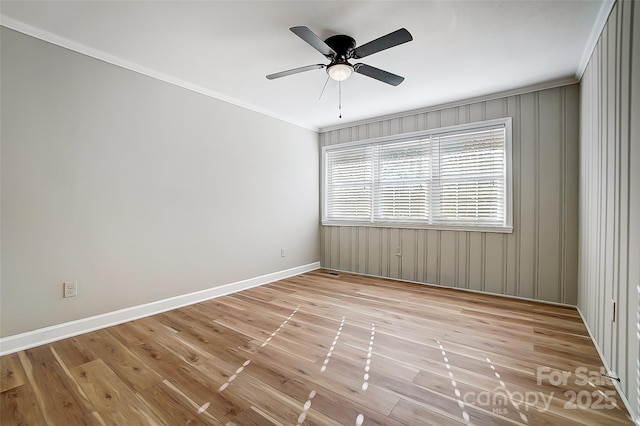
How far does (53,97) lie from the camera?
2.42 m

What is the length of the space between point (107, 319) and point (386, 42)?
3.25m

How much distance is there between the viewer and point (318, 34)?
2385 mm

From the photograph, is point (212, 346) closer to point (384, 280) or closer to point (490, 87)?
point (384, 280)

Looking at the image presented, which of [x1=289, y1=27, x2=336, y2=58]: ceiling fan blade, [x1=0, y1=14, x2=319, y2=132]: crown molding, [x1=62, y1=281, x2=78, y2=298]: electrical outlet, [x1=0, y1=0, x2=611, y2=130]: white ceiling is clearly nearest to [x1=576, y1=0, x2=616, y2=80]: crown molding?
[x1=0, y1=0, x2=611, y2=130]: white ceiling

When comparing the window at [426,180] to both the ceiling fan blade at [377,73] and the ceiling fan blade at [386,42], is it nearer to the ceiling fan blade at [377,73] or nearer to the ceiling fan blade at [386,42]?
the ceiling fan blade at [377,73]

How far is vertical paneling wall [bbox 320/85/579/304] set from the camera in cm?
320

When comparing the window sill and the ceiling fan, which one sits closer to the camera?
the ceiling fan

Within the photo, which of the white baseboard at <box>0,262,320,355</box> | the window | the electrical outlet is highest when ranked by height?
the window

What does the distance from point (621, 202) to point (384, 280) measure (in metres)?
2.94

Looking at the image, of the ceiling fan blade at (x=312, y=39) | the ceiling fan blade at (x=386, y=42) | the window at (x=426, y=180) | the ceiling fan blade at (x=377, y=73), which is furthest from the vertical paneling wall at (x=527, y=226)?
the ceiling fan blade at (x=312, y=39)

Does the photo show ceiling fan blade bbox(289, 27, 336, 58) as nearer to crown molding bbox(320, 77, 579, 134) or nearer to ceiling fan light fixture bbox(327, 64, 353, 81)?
ceiling fan light fixture bbox(327, 64, 353, 81)

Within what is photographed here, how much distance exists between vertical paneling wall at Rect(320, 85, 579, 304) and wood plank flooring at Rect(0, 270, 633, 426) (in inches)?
18.7

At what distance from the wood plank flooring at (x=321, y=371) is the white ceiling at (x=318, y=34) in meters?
2.43

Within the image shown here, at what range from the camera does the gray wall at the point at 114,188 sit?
227 cm
